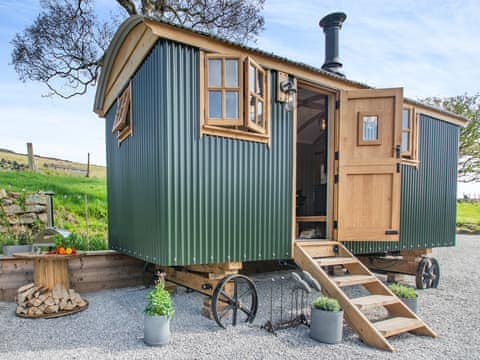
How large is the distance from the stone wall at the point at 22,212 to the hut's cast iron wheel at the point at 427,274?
7685 millimetres

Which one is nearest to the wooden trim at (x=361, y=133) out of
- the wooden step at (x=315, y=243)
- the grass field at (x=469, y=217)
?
the wooden step at (x=315, y=243)

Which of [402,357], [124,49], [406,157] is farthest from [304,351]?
[124,49]

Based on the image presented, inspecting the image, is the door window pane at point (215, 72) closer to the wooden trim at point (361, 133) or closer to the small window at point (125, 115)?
the small window at point (125, 115)

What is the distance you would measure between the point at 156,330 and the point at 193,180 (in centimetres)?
156

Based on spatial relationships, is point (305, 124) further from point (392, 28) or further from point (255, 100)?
point (255, 100)

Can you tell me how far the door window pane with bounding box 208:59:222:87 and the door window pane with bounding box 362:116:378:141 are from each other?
236cm

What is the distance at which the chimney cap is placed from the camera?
5.51m

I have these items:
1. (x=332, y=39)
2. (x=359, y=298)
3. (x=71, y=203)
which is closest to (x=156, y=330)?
(x=359, y=298)

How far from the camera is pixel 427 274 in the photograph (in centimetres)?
547

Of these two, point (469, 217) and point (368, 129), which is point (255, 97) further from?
point (469, 217)

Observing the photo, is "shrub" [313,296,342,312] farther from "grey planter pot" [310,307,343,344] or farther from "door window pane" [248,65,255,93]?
"door window pane" [248,65,255,93]

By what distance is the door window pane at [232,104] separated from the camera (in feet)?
11.5

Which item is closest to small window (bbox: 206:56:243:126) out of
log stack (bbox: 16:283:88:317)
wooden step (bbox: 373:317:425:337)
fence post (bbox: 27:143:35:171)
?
wooden step (bbox: 373:317:425:337)

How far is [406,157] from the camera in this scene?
5.30 metres
